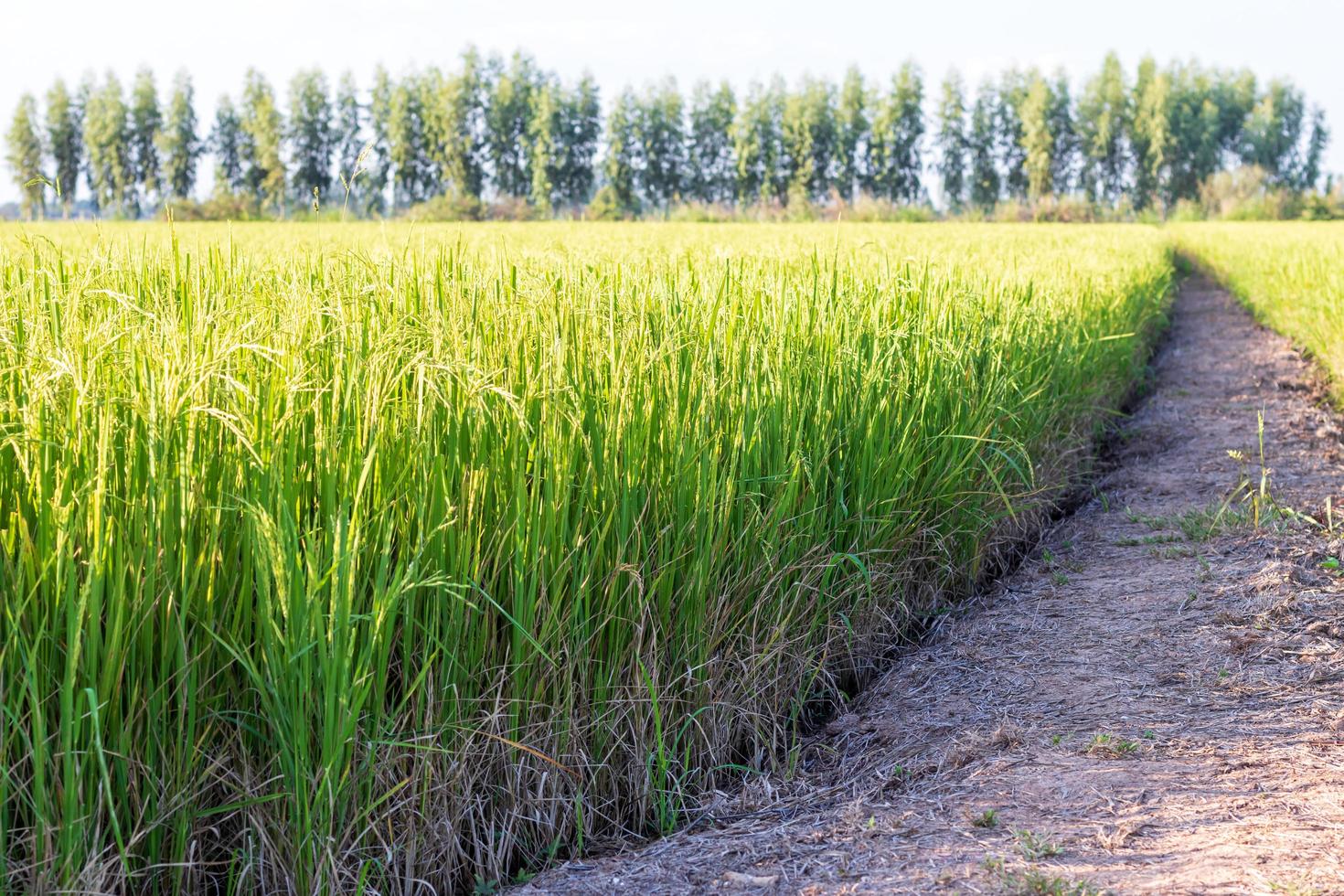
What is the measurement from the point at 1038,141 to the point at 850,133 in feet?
35.6

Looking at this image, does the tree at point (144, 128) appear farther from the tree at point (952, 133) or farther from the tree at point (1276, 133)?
the tree at point (1276, 133)

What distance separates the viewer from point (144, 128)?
59.0 meters

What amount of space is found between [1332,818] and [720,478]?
1411mm

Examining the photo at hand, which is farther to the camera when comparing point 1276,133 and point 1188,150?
point 1276,133

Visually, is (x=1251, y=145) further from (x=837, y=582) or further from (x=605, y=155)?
(x=837, y=582)

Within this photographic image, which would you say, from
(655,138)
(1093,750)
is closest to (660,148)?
(655,138)

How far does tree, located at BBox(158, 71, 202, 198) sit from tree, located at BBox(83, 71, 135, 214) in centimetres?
249

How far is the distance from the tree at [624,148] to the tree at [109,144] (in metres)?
27.0

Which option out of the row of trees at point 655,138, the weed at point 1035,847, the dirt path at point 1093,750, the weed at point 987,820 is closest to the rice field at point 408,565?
the dirt path at point 1093,750

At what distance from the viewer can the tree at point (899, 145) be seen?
60.6m

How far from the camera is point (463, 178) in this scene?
5741 cm

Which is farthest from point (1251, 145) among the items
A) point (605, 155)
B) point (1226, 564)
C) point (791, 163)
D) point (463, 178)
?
point (1226, 564)

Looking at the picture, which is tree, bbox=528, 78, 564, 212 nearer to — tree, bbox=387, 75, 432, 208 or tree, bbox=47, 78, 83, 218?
tree, bbox=387, 75, 432, 208

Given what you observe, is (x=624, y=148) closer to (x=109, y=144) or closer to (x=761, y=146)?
(x=761, y=146)
